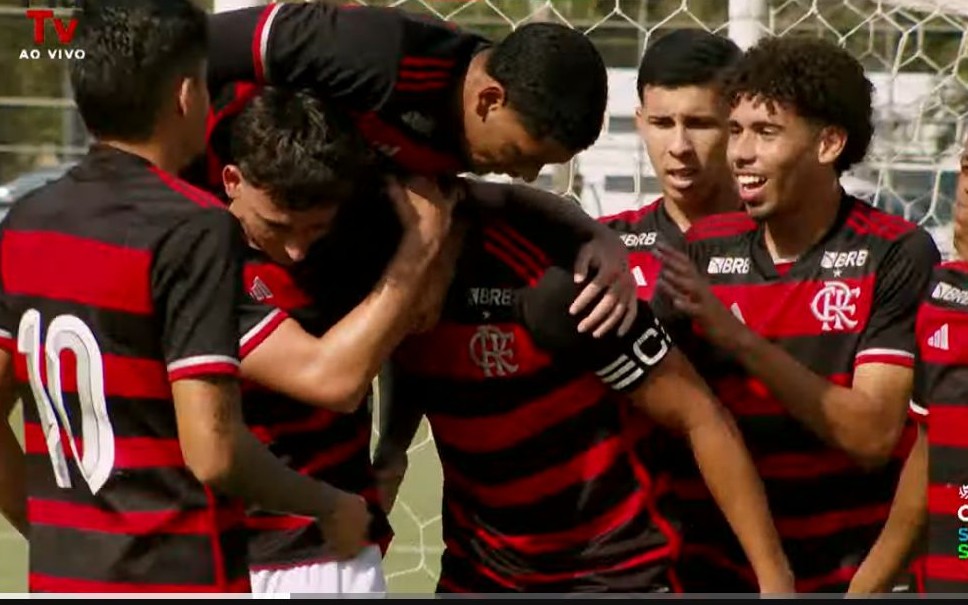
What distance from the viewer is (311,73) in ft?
9.58

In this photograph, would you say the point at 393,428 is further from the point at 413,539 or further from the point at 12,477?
the point at 413,539

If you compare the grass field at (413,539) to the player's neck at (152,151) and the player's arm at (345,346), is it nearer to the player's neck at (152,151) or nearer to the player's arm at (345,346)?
the player's arm at (345,346)

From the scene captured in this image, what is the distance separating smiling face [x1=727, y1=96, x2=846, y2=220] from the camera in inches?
129

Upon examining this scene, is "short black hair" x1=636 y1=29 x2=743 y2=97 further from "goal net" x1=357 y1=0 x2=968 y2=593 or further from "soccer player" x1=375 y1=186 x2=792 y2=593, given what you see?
"goal net" x1=357 y1=0 x2=968 y2=593

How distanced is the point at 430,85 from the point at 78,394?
0.74 meters

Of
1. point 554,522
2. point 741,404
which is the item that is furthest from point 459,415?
point 741,404

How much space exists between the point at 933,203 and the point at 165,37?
2943 mm

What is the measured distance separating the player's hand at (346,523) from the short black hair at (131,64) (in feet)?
1.96

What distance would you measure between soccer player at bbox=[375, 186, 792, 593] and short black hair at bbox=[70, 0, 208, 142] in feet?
2.20

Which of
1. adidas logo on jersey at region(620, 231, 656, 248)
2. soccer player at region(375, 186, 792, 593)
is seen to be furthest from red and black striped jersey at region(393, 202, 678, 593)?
adidas logo on jersey at region(620, 231, 656, 248)

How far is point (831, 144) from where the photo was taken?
10.9 ft

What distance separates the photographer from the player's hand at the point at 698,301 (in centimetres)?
308

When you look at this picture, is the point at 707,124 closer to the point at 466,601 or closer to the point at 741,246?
the point at 741,246

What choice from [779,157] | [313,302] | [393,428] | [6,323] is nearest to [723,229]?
[779,157]
